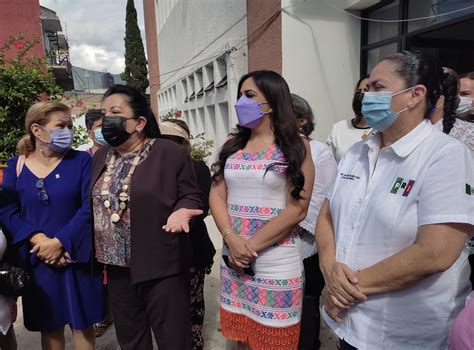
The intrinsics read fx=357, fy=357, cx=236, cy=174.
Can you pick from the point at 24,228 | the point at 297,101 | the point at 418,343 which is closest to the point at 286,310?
the point at 418,343

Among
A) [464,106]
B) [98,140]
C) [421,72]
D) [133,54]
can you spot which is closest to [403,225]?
[421,72]

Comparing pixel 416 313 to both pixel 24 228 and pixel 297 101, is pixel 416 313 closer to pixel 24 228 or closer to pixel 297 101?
pixel 297 101

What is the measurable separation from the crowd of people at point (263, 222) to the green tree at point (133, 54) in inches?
1146

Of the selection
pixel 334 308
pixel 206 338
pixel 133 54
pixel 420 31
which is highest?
pixel 133 54

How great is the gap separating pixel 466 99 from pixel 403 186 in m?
1.50

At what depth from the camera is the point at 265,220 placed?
6.34ft

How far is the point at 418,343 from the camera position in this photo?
138cm

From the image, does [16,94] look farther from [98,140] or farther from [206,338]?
[206,338]

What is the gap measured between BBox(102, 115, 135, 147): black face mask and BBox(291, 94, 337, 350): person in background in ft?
3.66

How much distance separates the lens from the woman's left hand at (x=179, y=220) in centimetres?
181

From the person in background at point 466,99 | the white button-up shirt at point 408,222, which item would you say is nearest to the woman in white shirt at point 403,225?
the white button-up shirt at point 408,222

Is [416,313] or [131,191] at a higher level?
[131,191]

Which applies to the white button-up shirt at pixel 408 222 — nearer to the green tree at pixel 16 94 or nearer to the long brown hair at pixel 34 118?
the long brown hair at pixel 34 118

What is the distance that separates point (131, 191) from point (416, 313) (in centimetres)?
146
